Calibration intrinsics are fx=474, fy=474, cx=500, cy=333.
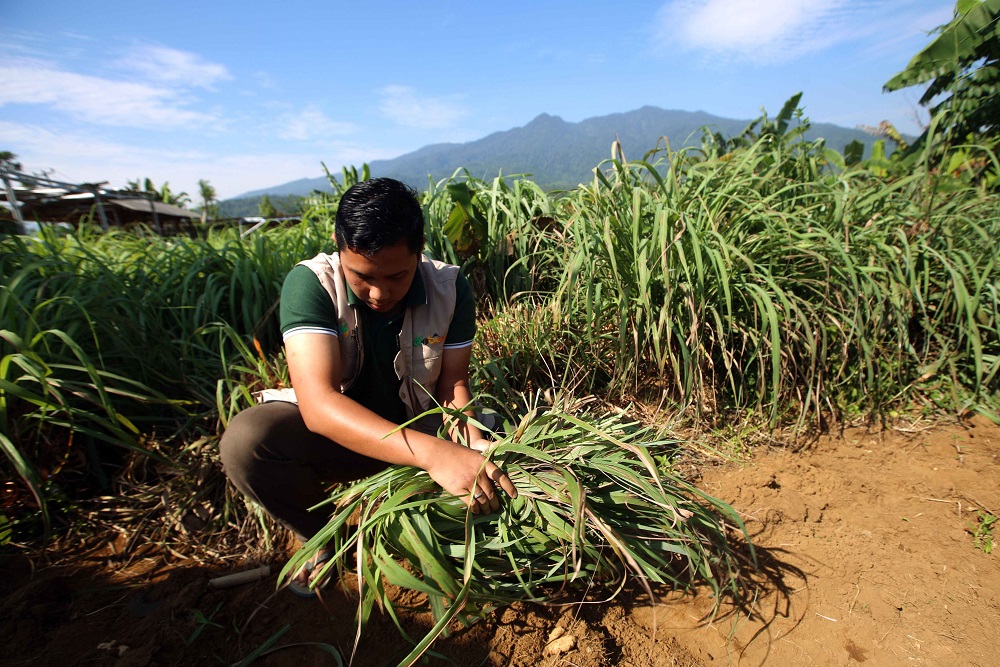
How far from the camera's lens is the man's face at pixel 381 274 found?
1146mm

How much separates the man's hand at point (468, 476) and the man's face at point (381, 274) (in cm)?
42

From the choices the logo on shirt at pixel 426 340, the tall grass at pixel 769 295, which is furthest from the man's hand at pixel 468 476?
the tall grass at pixel 769 295

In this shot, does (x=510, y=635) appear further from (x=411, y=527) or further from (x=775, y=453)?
(x=775, y=453)

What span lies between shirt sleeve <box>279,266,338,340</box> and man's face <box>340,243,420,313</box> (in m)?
0.08

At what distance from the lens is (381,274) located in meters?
1.18

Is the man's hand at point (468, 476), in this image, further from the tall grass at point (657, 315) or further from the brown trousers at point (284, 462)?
the tall grass at point (657, 315)

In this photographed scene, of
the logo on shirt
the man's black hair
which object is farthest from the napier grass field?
the man's black hair

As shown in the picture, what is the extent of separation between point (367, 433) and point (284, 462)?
1.22 ft

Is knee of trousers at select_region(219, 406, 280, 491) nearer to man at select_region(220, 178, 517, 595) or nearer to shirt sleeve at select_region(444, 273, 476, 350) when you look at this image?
man at select_region(220, 178, 517, 595)

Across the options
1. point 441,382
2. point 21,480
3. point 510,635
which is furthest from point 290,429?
point 21,480

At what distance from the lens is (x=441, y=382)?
5.00 ft

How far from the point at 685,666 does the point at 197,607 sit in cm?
131

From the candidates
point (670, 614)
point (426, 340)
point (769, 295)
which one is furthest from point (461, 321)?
point (769, 295)

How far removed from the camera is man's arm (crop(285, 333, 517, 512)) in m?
1.07
